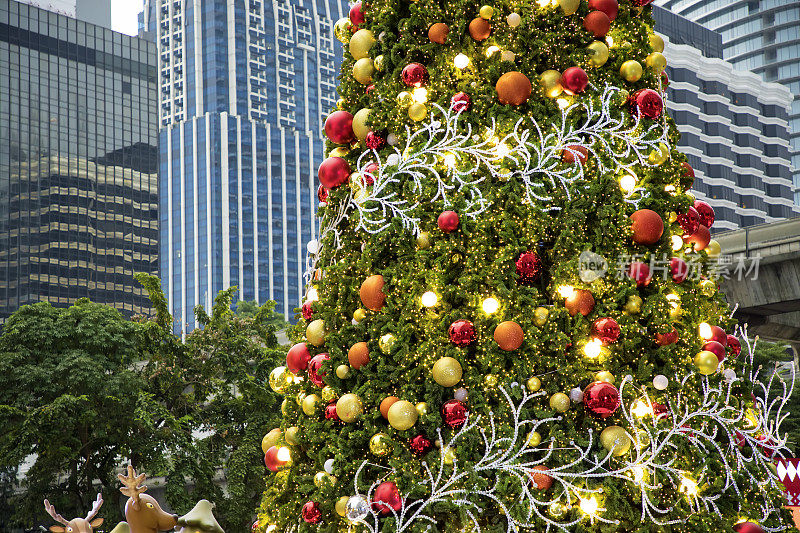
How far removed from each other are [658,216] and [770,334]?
21.4 meters

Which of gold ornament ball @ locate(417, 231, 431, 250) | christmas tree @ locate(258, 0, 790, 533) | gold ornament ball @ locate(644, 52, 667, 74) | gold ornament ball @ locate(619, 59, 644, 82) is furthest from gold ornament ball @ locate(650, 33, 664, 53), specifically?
gold ornament ball @ locate(417, 231, 431, 250)

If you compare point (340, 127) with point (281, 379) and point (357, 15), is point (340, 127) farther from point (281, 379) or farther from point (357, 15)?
point (281, 379)

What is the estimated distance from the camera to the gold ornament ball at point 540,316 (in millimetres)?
3547

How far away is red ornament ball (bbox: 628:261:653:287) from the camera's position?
366 cm

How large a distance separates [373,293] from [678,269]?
55.5 inches

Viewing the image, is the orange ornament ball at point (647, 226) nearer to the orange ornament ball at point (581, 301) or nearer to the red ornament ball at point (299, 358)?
the orange ornament ball at point (581, 301)

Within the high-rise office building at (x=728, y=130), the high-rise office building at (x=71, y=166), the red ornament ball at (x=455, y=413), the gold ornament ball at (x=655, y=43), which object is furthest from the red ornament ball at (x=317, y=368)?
the high-rise office building at (x=71, y=166)

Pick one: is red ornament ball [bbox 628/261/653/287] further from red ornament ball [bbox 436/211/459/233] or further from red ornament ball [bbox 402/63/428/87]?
red ornament ball [bbox 402/63/428/87]

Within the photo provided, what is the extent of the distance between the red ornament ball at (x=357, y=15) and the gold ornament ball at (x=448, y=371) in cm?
194

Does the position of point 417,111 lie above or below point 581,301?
above

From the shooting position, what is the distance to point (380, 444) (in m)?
3.54

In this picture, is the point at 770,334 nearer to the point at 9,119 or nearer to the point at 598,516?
the point at 598,516

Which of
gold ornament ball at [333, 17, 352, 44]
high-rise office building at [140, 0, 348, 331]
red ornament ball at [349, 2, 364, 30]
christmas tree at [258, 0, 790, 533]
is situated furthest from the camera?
high-rise office building at [140, 0, 348, 331]

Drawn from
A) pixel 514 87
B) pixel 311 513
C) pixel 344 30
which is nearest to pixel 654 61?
pixel 514 87
